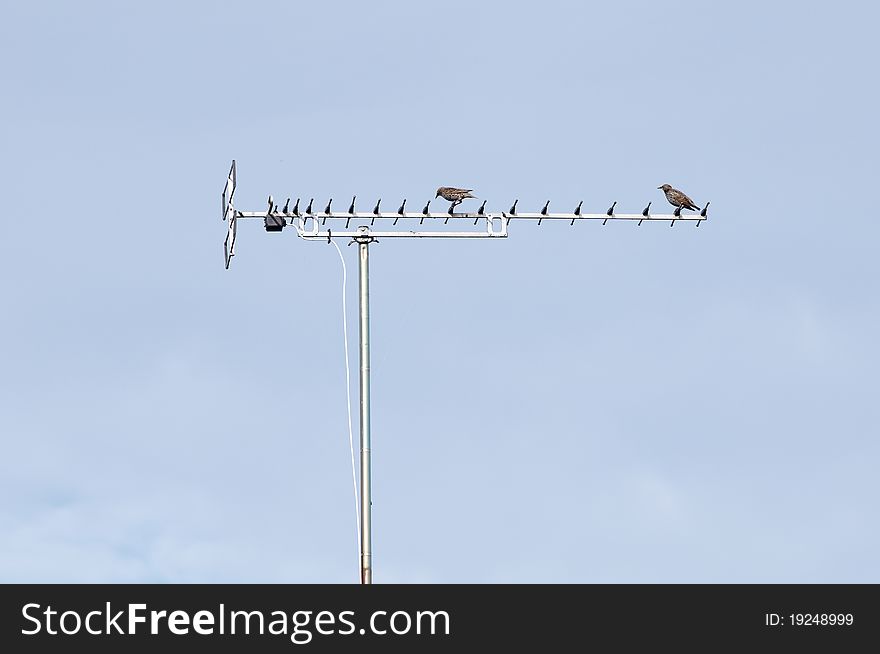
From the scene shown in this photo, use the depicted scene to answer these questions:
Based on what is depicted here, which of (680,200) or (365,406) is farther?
(680,200)

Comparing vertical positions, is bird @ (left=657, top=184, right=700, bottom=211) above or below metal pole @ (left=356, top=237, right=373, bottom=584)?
above

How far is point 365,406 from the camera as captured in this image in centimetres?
4603

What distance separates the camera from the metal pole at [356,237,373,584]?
44.6 metres

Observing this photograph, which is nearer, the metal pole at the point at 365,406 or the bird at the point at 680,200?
the metal pole at the point at 365,406

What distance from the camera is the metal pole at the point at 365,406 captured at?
4456 centimetres

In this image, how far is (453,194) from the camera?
166ft

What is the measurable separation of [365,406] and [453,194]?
6.95m

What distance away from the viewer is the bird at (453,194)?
50281mm

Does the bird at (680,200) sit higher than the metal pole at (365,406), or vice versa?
the bird at (680,200)

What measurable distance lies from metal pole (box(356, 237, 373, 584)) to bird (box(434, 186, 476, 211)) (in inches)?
113

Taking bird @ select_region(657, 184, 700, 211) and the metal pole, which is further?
bird @ select_region(657, 184, 700, 211)

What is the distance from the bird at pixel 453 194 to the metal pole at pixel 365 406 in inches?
113

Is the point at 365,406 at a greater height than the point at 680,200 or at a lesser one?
lesser

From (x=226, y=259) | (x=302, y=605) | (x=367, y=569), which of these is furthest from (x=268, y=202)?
(x=302, y=605)
